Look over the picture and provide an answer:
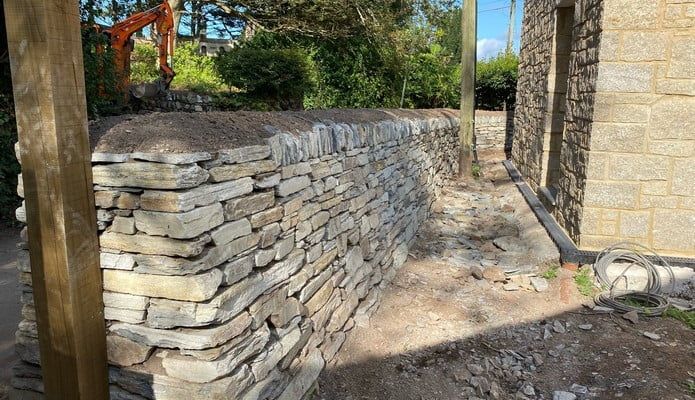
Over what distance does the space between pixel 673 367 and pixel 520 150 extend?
6742mm

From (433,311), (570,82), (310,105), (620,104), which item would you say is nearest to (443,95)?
(310,105)

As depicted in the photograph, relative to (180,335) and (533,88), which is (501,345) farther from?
(533,88)

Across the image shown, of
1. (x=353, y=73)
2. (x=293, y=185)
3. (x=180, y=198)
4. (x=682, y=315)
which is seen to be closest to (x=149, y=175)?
(x=180, y=198)

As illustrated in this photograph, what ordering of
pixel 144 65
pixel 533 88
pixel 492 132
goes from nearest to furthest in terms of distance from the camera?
pixel 533 88 → pixel 144 65 → pixel 492 132

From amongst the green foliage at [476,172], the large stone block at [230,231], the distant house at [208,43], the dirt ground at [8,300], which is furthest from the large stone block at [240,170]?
the distant house at [208,43]

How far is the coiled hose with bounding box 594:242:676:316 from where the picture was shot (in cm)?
427

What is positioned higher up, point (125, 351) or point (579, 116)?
point (579, 116)

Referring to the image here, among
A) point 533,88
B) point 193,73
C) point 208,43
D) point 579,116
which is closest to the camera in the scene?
point 579,116

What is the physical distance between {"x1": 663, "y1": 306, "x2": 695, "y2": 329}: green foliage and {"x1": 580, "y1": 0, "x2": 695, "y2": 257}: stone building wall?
0.77m

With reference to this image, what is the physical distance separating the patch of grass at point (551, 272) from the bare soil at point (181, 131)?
305 cm

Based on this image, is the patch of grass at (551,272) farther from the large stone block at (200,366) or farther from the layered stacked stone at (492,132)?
the layered stacked stone at (492,132)

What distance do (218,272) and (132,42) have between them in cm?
906

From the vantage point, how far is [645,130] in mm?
4645

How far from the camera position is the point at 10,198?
276 inches
